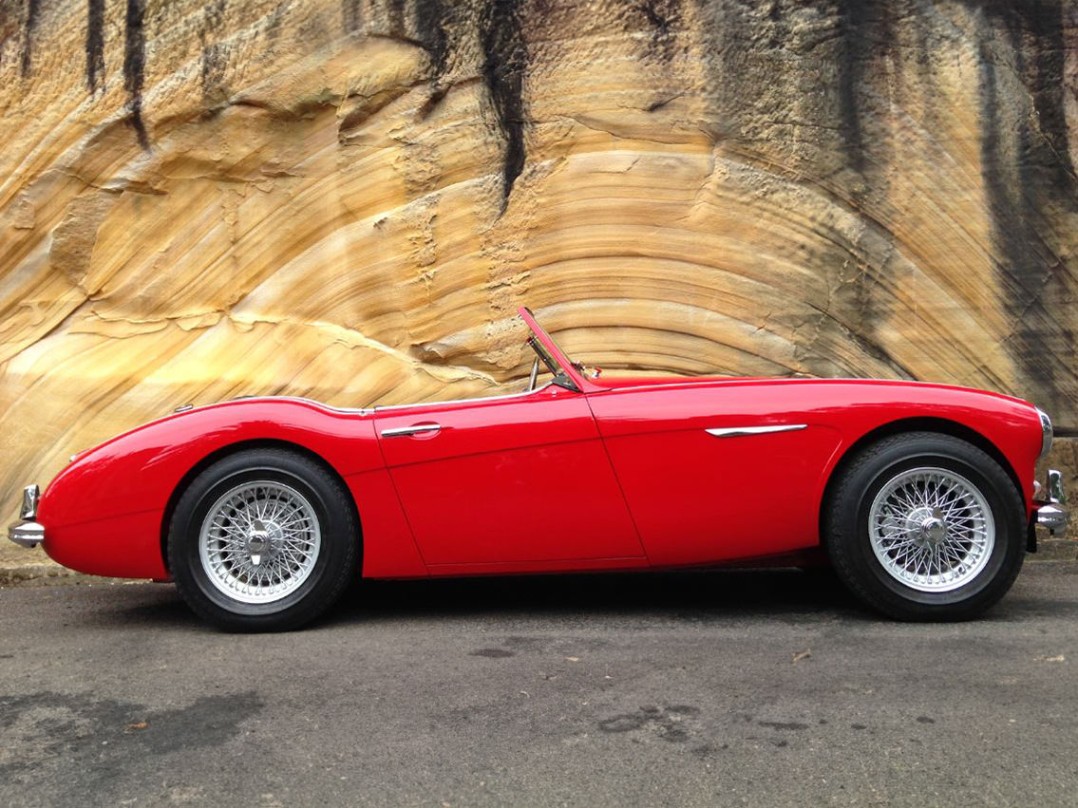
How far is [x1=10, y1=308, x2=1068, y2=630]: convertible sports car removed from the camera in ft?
15.0

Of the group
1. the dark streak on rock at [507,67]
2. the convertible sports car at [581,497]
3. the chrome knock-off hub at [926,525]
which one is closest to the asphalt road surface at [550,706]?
the convertible sports car at [581,497]

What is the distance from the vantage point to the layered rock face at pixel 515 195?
287 inches

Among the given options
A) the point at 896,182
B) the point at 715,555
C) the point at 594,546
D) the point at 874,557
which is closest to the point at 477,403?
the point at 594,546

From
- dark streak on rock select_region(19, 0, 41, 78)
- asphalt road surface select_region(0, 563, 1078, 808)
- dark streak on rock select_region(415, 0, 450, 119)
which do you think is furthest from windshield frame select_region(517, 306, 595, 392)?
dark streak on rock select_region(19, 0, 41, 78)

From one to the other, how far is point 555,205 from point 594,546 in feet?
11.3

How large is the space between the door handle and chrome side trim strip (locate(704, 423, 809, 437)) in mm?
1140

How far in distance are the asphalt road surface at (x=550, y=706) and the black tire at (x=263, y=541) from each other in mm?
144

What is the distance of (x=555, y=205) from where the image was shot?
24.5 feet

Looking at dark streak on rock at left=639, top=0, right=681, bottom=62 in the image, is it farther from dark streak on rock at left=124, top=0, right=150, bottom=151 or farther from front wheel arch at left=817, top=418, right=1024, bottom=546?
front wheel arch at left=817, top=418, right=1024, bottom=546

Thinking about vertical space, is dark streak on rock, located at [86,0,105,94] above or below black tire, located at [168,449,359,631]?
above

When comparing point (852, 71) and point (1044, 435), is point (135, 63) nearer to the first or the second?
point (852, 71)

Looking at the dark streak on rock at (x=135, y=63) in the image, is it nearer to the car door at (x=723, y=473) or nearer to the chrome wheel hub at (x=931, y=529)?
the car door at (x=723, y=473)

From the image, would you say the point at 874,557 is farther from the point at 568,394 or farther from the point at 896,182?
the point at 896,182

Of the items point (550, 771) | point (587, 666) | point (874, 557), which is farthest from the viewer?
point (874, 557)
